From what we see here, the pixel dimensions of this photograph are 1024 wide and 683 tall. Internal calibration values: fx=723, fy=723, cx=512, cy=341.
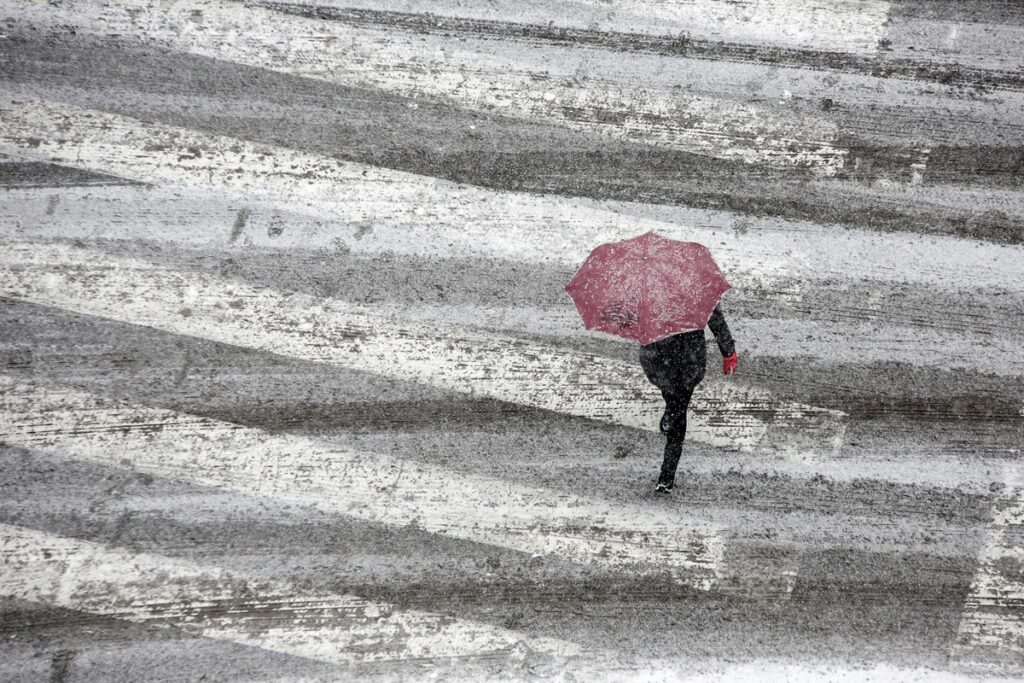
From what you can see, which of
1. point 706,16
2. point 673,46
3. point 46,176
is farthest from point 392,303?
point 706,16

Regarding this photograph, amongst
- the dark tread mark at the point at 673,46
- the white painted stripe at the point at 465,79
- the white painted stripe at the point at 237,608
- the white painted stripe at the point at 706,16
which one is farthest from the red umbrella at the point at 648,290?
the white painted stripe at the point at 706,16

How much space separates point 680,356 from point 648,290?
508mm

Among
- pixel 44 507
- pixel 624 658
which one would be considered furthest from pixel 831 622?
pixel 44 507

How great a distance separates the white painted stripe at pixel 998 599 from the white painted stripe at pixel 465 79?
2637mm

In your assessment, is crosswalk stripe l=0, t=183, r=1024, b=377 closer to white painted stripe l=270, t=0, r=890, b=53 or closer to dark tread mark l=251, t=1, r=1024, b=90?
dark tread mark l=251, t=1, r=1024, b=90

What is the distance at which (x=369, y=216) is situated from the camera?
17.1 ft

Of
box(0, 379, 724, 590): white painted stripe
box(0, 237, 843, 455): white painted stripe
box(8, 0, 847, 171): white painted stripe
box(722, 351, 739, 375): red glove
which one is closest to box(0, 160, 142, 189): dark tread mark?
box(0, 237, 843, 455): white painted stripe

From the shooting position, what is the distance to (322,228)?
518cm

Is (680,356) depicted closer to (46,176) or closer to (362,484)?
(362,484)

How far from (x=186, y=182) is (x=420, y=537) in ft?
9.95

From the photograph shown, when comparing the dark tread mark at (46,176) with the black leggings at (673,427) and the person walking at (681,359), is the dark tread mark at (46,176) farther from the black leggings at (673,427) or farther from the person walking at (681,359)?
the black leggings at (673,427)

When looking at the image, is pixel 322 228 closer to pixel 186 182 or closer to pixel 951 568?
pixel 186 182

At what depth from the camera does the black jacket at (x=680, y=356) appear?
3.94 m

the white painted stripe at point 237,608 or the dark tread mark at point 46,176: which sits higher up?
the dark tread mark at point 46,176
